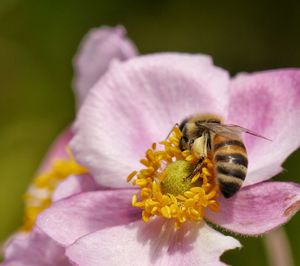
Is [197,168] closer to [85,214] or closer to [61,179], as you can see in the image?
[85,214]

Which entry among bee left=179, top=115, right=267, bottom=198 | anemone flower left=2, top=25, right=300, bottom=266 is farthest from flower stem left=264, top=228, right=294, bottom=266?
bee left=179, top=115, right=267, bottom=198

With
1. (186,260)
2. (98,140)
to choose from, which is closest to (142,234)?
(186,260)

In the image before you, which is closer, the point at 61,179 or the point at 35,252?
the point at 35,252

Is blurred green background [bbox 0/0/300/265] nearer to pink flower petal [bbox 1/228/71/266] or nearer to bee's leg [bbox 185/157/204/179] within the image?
pink flower petal [bbox 1/228/71/266]

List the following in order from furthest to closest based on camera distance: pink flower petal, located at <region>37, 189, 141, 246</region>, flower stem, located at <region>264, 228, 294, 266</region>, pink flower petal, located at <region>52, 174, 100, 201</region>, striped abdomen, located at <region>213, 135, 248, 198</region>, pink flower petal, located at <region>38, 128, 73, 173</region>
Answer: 1. pink flower petal, located at <region>38, 128, 73, 173</region>
2. flower stem, located at <region>264, 228, 294, 266</region>
3. pink flower petal, located at <region>52, 174, 100, 201</region>
4. pink flower petal, located at <region>37, 189, 141, 246</region>
5. striped abdomen, located at <region>213, 135, 248, 198</region>

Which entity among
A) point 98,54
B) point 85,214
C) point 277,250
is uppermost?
point 98,54

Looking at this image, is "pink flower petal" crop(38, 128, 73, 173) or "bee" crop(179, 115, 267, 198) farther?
"pink flower petal" crop(38, 128, 73, 173)

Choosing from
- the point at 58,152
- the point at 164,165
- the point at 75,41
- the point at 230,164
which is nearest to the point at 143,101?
the point at 164,165

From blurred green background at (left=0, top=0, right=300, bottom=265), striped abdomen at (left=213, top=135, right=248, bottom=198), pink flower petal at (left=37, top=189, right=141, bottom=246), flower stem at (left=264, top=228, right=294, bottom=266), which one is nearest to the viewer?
striped abdomen at (left=213, top=135, right=248, bottom=198)
